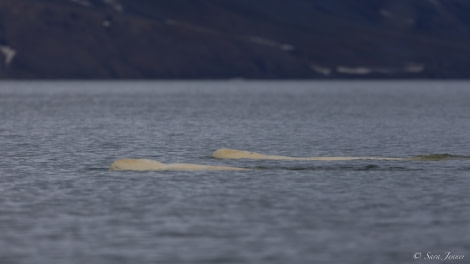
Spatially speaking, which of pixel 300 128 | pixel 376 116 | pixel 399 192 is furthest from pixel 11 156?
pixel 376 116

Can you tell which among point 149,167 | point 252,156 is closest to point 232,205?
point 149,167

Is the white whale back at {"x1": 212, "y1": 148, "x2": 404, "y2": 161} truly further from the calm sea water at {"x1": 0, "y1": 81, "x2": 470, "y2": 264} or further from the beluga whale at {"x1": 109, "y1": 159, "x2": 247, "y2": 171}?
the beluga whale at {"x1": 109, "y1": 159, "x2": 247, "y2": 171}

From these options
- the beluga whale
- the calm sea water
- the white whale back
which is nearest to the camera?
the calm sea water

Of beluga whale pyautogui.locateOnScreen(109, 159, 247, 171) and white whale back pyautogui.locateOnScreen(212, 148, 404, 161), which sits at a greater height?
beluga whale pyautogui.locateOnScreen(109, 159, 247, 171)

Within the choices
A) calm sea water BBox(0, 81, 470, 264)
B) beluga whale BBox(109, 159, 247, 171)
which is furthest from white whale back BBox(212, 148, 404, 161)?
beluga whale BBox(109, 159, 247, 171)

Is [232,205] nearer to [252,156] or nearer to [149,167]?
[149,167]

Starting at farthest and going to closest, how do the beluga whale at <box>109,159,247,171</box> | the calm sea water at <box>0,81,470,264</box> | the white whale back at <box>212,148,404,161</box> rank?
1. the white whale back at <box>212,148,404,161</box>
2. the beluga whale at <box>109,159,247,171</box>
3. the calm sea water at <box>0,81,470,264</box>

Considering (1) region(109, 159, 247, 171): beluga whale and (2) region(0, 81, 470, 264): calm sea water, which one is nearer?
(2) region(0, 81, 470, 264): calm sea water

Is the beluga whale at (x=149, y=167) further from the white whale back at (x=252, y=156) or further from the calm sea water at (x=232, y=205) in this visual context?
the white whale back at (x=252, y=156)

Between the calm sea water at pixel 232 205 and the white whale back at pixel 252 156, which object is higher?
the calm sea water at pixel 232 205

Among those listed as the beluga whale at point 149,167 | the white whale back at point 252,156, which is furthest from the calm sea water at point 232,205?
the white whale back at point 252,156

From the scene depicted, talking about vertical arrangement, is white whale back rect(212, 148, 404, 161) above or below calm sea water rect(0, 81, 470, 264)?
below

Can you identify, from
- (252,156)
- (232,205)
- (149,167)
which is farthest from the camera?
(252,156)

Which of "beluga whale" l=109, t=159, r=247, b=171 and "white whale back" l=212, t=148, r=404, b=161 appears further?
"white whale back" l=212, t=148, r=404, b=161
